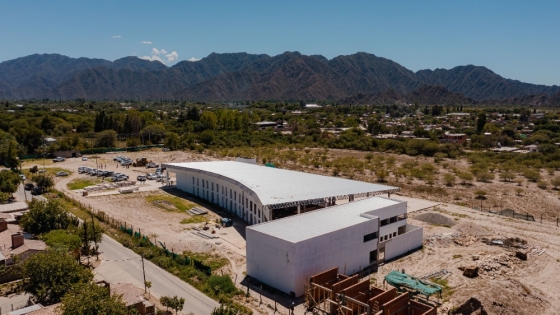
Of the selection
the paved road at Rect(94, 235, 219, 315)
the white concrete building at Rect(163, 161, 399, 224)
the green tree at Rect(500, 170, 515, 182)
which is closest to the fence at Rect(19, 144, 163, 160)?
the white concrete building at Rect(163, 161, 399, 224)

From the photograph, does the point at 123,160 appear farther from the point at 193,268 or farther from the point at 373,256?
the point at 373,256

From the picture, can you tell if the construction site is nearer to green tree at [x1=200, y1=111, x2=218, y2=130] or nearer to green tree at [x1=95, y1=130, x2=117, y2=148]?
green tree at [x1=95, y1=130, x2=117, y2=148]

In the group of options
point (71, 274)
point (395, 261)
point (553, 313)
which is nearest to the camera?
point (71, 274)

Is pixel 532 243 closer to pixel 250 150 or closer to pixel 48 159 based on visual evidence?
pixel 250 150

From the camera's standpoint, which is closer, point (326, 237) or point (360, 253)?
point (326, 237)

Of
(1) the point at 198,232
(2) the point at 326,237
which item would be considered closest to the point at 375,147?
(1) the point at 198,232

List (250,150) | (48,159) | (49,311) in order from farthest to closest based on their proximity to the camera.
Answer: (250,150) → (48,159) → (49,311)
